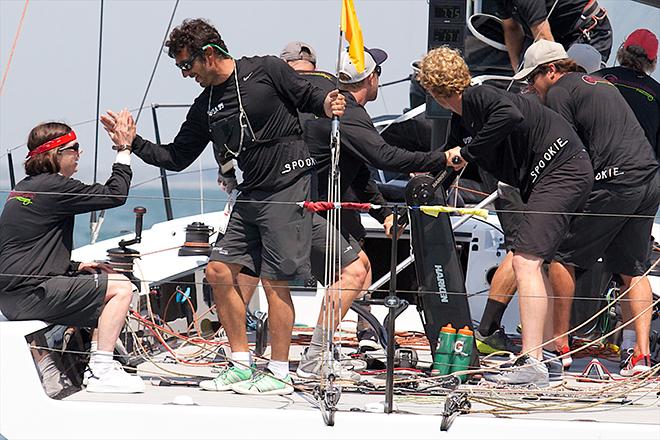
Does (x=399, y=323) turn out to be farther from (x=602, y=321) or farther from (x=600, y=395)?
(x=600, y=395)

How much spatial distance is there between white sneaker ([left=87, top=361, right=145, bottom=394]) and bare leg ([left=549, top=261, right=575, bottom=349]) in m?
1.58

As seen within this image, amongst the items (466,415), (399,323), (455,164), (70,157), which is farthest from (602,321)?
(70,157)

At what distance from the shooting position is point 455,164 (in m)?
4.38

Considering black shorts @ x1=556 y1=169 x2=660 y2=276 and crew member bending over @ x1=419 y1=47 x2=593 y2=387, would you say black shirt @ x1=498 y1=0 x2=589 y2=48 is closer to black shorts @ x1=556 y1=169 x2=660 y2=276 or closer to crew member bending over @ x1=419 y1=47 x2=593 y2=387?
black shorts @ x1=556 y1=169 x2=660 y2=276

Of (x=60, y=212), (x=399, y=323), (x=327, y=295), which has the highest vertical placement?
(x=60, y=212)

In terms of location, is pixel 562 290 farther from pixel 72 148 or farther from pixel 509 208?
pixel 72 148

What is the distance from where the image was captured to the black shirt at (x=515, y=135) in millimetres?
4211

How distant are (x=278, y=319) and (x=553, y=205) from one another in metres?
1.04

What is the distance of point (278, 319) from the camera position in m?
4.21

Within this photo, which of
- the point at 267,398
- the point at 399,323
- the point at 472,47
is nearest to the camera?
the point at 267,398

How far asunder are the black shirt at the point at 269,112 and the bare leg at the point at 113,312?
1.85ft

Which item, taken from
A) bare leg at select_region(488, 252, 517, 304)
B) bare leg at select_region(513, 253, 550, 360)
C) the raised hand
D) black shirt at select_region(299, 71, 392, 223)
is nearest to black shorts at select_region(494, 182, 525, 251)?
bare leg at select_region(488, 252, 517, 304)

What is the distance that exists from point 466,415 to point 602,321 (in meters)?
1.73

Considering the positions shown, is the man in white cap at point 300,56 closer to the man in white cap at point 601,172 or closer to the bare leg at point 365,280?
the bare leg at point 365,280
